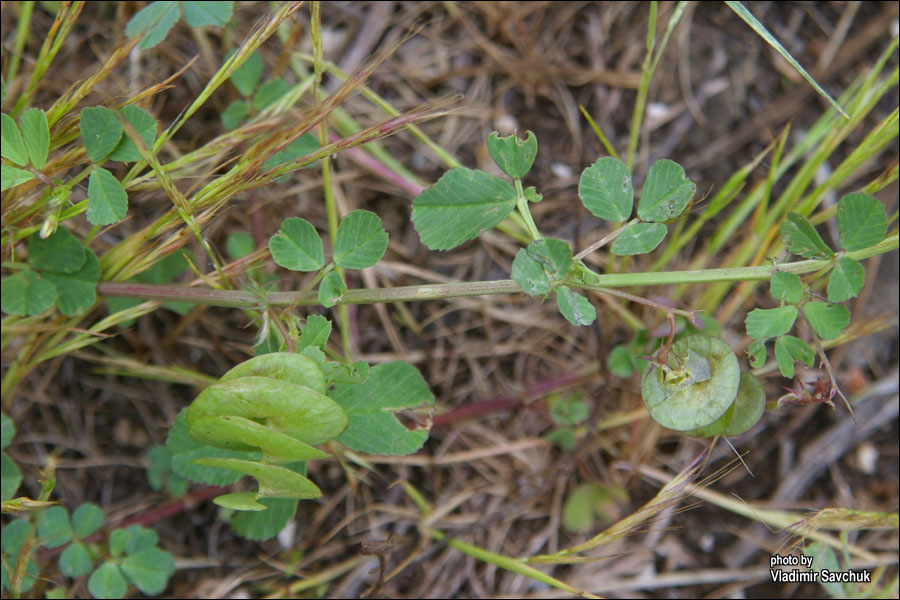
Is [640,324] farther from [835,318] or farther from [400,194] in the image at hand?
[400,194]

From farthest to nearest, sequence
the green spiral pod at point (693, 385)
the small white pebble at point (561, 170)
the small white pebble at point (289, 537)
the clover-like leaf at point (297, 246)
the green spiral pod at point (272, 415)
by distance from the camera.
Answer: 1. the small white pebble at point (561, 170)
2. the small white pebble at point (289, 537)
3. the clover-like leaf at point (297, 246)
4. the green spiral pod at point (693, 385)
5. the green spiral pod at point (272, 415)

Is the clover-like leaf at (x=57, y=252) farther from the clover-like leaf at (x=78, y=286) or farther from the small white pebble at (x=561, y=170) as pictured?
the small white pebble at (x=561, y=170)

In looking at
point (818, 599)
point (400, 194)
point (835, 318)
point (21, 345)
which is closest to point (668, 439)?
point (818, 599)

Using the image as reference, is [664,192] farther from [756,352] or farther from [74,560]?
[74,560]

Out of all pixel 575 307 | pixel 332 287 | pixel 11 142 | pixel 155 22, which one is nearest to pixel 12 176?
pixel 11 142

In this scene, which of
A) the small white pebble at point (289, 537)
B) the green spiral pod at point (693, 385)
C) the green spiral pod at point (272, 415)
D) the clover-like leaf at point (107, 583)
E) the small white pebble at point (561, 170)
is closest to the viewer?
the green spiral pod at point (272, 415)

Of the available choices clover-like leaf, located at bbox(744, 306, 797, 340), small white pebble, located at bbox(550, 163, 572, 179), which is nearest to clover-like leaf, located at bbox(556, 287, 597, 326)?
clover-like leaf, located at bbox(744, 306, 797, 340)

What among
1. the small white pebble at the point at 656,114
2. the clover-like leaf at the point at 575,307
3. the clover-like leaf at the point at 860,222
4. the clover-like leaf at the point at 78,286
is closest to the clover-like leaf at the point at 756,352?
the clover-like leaf at the point at 860,222
